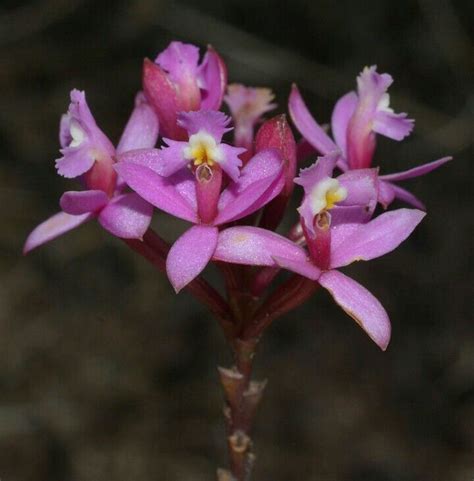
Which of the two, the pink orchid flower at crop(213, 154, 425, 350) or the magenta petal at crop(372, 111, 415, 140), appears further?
the magenta petal at crop(372, 111, 415, 140)

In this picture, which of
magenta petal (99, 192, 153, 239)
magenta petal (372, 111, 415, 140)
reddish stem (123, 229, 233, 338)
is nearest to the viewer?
magenta petal (99, 192, 153, 239)

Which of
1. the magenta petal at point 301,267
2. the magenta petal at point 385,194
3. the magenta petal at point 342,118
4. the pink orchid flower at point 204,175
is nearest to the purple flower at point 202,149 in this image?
the pink orchid flower at point 204,175

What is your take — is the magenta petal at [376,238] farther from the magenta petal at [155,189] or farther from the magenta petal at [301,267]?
the magenta petal at [155,189]

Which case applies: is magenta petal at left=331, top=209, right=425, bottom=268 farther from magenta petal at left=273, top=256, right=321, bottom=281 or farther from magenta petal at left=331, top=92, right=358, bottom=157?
magenta petal at left=331, top=92, right=358, bottom=157

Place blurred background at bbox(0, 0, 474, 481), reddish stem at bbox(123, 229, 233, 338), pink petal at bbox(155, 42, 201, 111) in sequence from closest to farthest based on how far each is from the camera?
reddish stem at bbox(123, 229, 233, 338), pink petal at bbox(155, 42, 201, 111), blurred background at bbox(0, 0, 474, 481)

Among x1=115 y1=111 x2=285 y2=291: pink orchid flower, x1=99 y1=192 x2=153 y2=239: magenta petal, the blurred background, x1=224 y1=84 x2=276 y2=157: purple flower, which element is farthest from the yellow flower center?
the blurred background

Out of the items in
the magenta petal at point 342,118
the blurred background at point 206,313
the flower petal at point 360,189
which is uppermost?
the flower petal at point 360,189

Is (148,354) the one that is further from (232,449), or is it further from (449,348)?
(232,449)

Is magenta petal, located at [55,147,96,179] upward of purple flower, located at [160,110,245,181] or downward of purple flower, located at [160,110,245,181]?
downward
